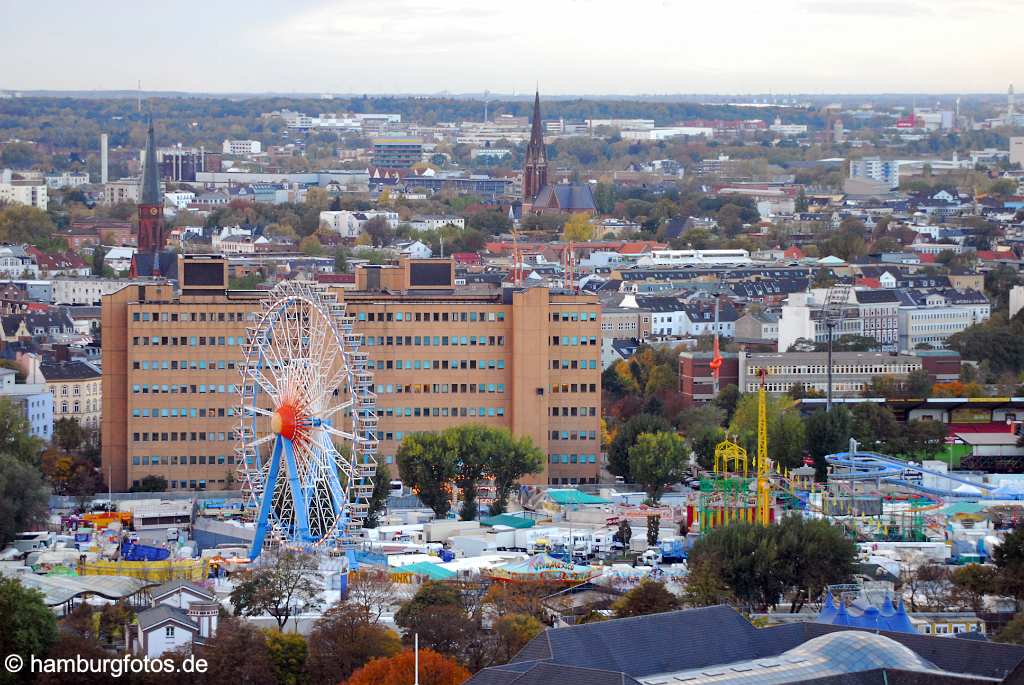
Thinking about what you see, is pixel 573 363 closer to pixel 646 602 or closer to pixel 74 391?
pixel 74 391

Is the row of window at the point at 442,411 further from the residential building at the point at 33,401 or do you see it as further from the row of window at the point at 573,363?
the residential building at the point at 33,401

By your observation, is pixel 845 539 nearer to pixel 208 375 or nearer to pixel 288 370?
pixel 288 370

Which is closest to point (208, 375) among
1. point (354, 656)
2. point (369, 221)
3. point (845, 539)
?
point (845, 539)

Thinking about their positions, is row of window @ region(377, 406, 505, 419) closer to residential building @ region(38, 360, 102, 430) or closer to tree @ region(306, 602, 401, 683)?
residential building @ region(38, 360, 102, 430)

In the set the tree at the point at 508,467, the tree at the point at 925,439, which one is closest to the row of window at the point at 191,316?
the tree at the point at 508,467

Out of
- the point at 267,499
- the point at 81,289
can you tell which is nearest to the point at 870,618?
the point at 267,499

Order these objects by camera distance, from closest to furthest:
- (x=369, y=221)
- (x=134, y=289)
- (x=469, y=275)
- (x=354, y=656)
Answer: (x=354, y=656), (x=134, y=289), (x=469, y=275), (x=369, y=221)
